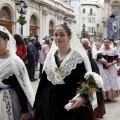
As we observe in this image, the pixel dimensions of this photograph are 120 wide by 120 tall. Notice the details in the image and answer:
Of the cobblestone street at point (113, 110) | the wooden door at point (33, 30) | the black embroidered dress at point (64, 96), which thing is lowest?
the cobblestone street at point (113, 110)

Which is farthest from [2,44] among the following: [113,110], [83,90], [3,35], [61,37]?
[113,110]

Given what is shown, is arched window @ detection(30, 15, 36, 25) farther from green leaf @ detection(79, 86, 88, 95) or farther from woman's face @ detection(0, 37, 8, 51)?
green leaf @ detection(79, 86, 88, 95)

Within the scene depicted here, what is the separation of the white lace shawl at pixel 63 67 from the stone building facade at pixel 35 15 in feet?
53.5

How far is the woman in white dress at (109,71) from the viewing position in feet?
24.8

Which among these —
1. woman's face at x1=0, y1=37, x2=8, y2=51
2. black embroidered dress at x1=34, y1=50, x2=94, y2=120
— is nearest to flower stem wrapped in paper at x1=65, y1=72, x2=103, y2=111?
black embroidered dress at x1=34, y1=50, x2=94, y2=120

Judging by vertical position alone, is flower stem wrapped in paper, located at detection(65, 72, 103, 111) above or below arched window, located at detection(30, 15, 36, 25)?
below

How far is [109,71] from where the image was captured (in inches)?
305

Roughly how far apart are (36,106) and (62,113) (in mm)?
310

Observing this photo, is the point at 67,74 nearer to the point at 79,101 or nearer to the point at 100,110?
the point at 79,101

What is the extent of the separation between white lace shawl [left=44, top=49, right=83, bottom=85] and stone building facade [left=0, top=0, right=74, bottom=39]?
16302 millimetres

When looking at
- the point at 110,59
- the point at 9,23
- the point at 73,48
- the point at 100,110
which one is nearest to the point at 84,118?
the point at 73,48

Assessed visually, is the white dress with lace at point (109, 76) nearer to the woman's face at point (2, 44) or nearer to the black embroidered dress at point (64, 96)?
the black embroidered dress at point (64, 96)

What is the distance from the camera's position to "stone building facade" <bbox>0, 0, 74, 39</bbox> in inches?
795

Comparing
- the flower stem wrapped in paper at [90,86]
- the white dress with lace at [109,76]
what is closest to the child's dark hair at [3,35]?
the flower stem wrapped in paper at [90,86]
